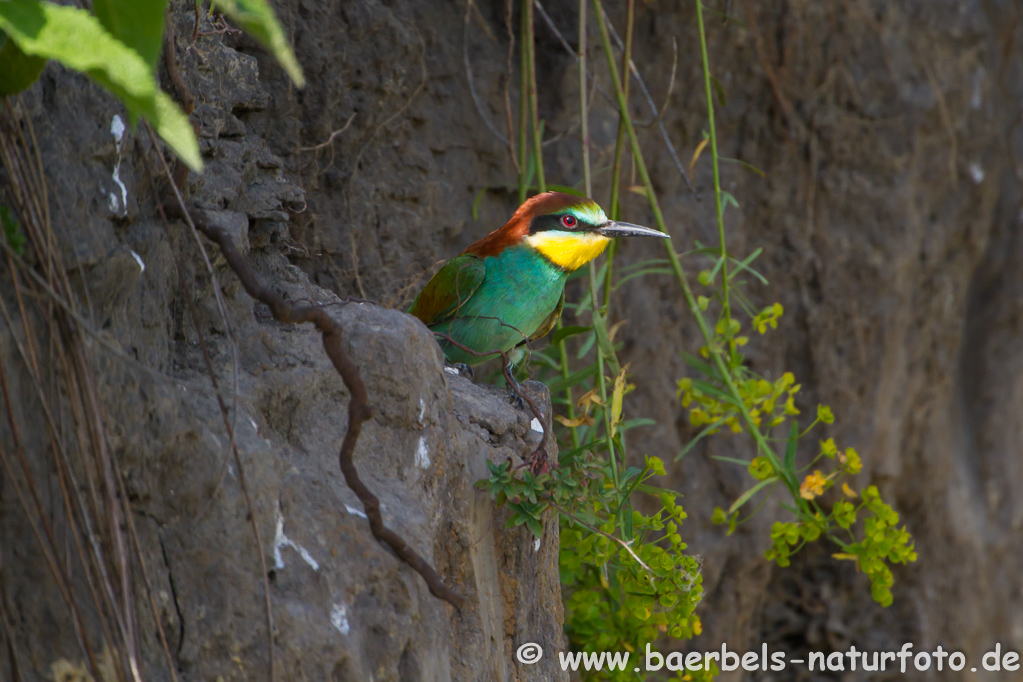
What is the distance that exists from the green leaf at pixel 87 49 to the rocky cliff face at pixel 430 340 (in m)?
0.21

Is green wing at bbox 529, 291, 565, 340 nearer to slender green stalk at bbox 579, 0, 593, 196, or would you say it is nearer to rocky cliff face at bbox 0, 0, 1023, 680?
slender green stalk at bbox 579, 0, 593, 196

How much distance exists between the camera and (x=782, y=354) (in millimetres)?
3486

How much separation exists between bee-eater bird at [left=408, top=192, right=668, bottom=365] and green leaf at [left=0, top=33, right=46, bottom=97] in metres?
1.18

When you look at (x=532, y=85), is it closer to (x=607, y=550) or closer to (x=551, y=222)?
(x=551, y=222)

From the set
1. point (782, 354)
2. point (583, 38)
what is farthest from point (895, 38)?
point (583, 38)

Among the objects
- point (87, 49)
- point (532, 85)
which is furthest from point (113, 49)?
point (532, 85)

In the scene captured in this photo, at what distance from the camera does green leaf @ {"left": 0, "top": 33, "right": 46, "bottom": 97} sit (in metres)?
0.99

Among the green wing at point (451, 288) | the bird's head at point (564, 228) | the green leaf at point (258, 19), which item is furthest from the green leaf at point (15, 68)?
the bird's head at point (564, 228)

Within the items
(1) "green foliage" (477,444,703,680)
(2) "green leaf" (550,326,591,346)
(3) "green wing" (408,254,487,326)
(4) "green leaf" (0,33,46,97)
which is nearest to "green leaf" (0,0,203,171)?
(4) "green leaf" (0,33,46,97)

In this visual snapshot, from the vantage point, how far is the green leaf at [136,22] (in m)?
0.94

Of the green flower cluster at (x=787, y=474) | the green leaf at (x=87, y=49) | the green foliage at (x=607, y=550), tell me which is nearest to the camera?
the green leaf at (x=87, y=49)

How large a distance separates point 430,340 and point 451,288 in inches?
26.6

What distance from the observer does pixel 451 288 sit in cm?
217

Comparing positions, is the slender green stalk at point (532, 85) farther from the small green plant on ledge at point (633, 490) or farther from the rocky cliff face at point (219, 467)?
the rocky cliff face at point (219, 467)
